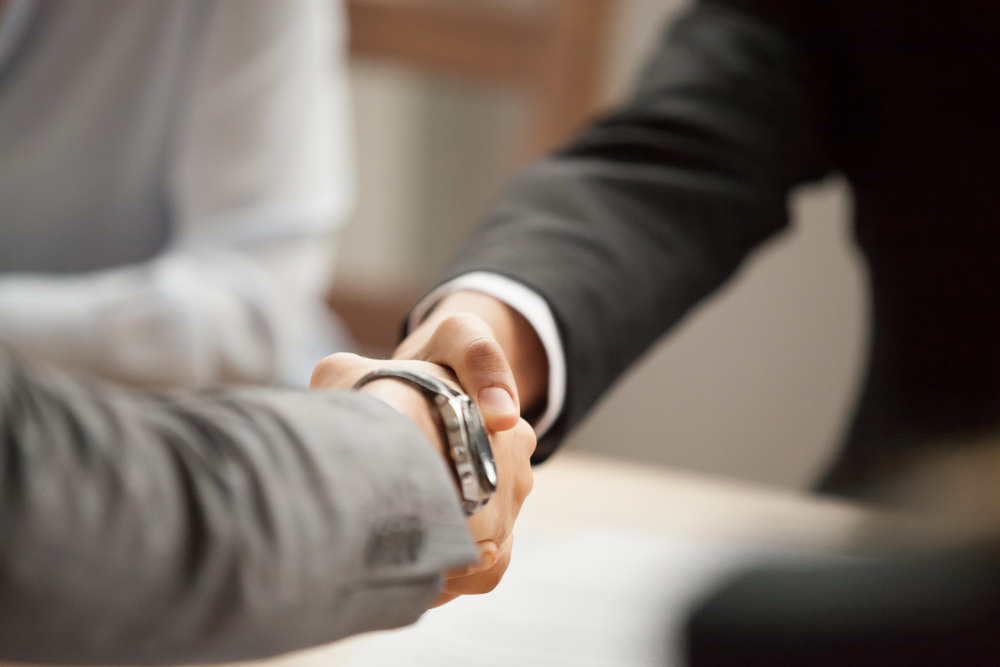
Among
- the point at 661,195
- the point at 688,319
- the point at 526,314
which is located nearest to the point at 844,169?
the point at 661,195

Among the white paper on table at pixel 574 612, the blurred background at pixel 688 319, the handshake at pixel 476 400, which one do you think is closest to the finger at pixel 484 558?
the handshake at pixel 476 400

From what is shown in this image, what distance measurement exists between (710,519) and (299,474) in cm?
35

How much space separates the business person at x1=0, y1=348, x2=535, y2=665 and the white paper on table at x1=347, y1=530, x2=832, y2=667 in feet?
0.45

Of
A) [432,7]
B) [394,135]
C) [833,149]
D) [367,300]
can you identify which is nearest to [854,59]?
[833,149]

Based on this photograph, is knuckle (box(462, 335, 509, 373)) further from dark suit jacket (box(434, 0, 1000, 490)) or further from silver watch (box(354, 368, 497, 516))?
dark suit jacket (box(434, 0, 1000, 490))

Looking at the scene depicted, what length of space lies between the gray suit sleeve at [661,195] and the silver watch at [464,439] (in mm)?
73

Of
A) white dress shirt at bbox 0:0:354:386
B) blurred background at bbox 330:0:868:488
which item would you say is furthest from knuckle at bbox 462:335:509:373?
blurred background at bbox 330:0:868:488

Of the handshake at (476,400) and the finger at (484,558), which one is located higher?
the handshake at (476,400)

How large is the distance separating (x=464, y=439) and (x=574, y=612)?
0.17 metres

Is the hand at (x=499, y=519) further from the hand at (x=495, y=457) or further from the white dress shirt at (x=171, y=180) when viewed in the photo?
the white dress shirt at (x=171, y=180)

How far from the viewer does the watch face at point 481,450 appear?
179 millimetres

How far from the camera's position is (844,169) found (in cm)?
51

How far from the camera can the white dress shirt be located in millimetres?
576

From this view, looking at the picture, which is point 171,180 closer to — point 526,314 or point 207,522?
point 526,314
